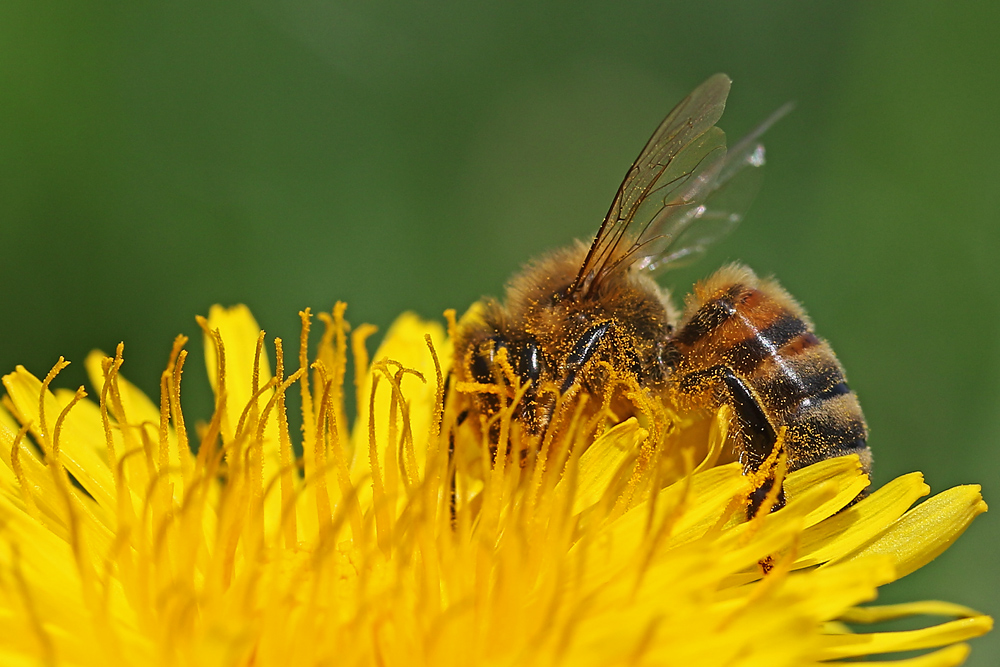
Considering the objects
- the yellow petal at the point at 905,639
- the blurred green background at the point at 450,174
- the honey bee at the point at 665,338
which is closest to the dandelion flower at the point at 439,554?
the yellow petal at the point at 905,639

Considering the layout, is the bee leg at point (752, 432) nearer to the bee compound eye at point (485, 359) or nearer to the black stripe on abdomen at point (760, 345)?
the black stripe on abdomen at point (760, 345)

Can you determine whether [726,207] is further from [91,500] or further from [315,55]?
[315,55]

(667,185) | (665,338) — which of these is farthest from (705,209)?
(665,338)

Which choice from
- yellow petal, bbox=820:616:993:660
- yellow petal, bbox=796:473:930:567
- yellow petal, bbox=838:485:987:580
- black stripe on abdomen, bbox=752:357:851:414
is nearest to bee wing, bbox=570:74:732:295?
black stripe on abdomen, bbox=752:357:851:414

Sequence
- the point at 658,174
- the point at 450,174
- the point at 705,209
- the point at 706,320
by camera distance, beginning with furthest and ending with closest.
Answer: the point at 450,174
the point at 705,209
the point at 658,174
the point at 706,320

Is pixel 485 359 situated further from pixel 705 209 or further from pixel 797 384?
pixel 705 209

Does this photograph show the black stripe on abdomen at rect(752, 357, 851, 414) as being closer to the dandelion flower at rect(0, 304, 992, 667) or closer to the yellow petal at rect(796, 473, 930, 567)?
the dandelion flower at rect(0, 304, 992, 667)
